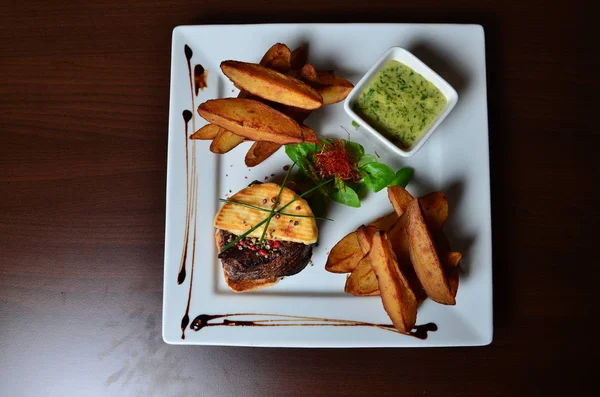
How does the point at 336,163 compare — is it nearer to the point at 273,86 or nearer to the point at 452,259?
the point at 273,86

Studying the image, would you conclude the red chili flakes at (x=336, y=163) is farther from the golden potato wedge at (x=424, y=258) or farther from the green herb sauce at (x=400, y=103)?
the golden potato wedge at (x=424, y=258)

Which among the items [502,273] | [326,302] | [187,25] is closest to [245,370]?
[326,302]

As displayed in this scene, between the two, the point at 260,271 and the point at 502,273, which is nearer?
the point at 260,271

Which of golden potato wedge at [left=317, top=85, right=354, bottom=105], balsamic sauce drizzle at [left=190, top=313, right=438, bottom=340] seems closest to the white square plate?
balsamic sauce drizzle at [left=190, top=313, right=438, bottom=340]

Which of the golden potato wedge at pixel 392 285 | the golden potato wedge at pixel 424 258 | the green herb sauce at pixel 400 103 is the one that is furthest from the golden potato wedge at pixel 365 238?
the green herb sauce at pixel 400 103

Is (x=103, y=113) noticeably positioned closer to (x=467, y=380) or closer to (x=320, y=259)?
(x=320, y=259)

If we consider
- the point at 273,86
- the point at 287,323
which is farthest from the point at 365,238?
the point at 273,86
